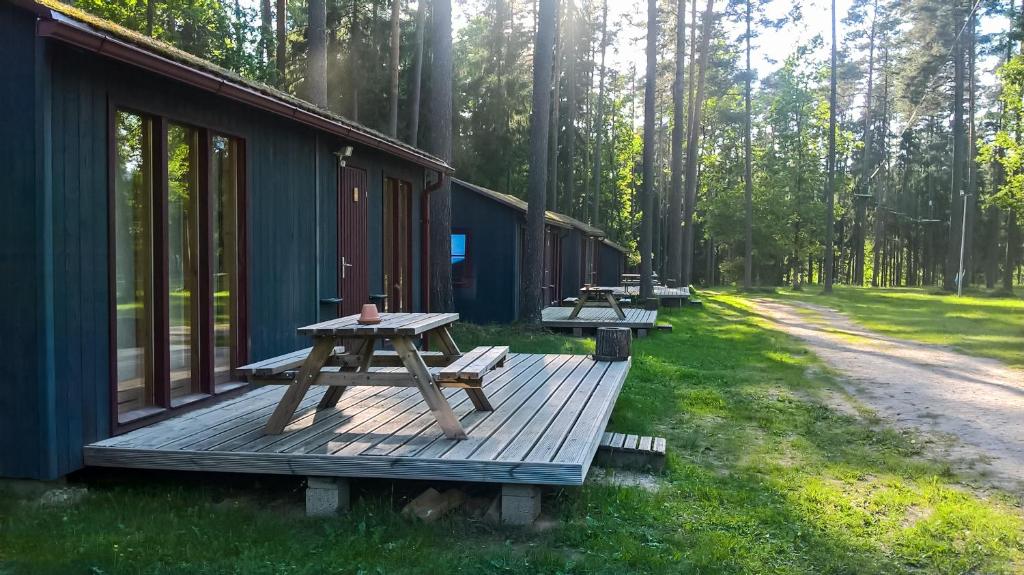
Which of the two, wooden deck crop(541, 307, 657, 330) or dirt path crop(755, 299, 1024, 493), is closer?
dirt path crop(755, 299, 1024, 493)

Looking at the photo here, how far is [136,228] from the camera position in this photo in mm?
5180

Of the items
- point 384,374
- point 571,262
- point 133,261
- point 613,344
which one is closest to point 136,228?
point 133,261

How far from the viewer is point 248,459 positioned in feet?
14.4

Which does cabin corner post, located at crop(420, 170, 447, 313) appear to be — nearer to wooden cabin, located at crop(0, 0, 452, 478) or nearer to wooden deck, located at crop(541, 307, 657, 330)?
wooden cabin, located at crop(0, 0, 452, 478)

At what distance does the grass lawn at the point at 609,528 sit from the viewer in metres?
3.71

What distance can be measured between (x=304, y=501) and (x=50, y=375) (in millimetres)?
1491

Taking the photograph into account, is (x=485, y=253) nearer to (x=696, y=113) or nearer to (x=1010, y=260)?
(x=696, y=113)

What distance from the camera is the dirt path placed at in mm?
6305

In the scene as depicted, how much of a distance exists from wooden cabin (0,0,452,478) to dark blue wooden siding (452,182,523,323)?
28.7 ft

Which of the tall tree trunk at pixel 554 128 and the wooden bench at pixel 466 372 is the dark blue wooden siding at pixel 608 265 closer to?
the tall tree trunk at pixel 554 128

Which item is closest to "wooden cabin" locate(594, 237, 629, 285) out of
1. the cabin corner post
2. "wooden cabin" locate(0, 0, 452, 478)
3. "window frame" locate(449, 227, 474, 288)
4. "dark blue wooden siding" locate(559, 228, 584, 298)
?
"dark blue wooden siding" locate(559, 228, 584, 298)

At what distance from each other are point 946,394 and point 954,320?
12011 millimetres

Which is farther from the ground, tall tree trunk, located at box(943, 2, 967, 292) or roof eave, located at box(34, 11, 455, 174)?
tall tree trunk, located at box(943, 2, 967, 292)

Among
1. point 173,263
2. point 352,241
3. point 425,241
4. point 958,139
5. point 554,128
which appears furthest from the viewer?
point 958,139
